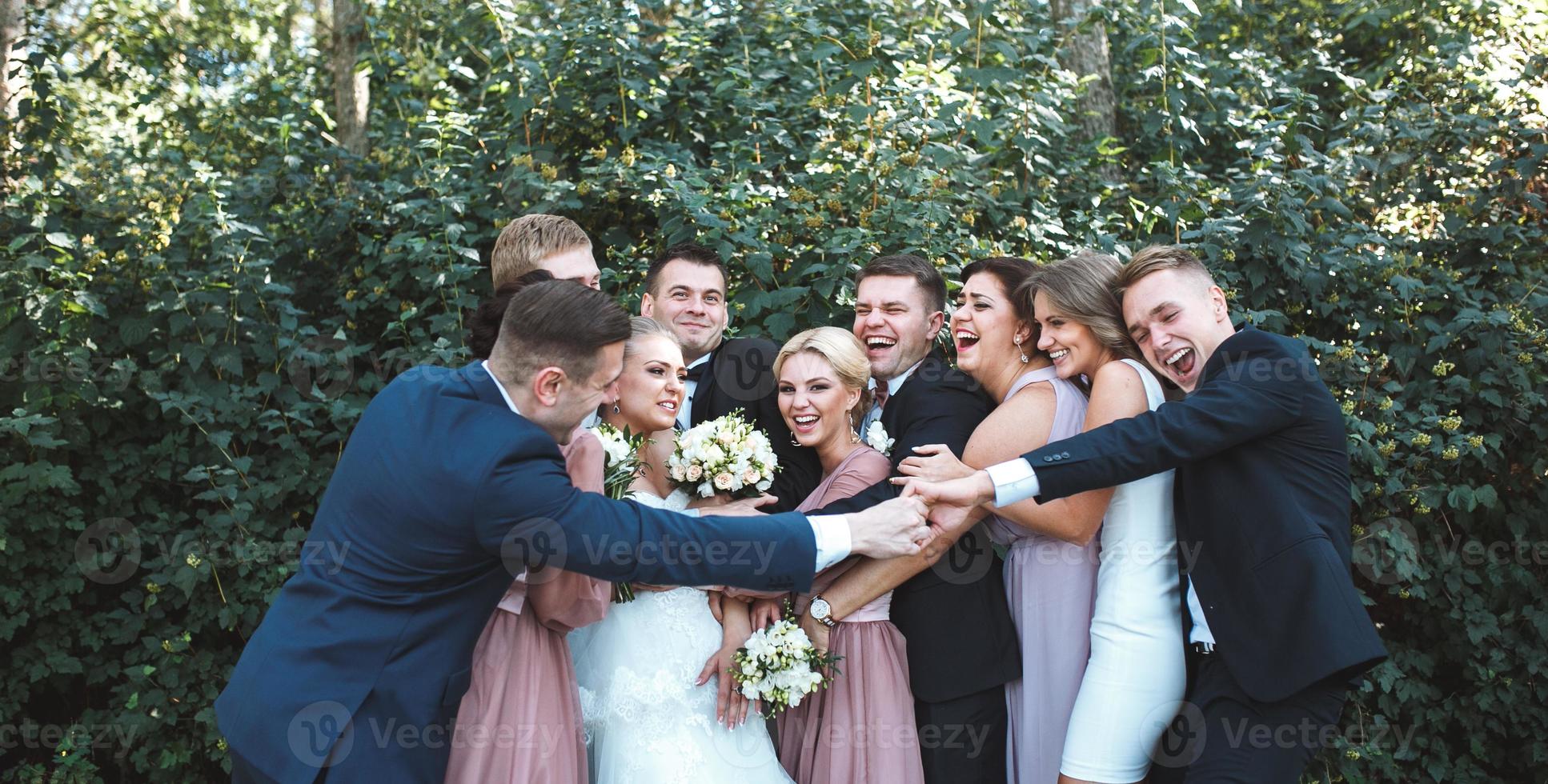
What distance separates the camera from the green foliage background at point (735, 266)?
540 cm

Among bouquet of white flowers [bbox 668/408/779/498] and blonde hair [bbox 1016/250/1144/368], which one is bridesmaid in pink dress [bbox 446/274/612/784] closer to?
bouquet of white flowers [bbox 668/408/779/498]

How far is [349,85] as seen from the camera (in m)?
8.95

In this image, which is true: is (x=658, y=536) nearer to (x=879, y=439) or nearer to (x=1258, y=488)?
(x=879, y=439)

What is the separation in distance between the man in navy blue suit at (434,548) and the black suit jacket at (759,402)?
97 cm

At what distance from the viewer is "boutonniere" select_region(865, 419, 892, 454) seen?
384cm

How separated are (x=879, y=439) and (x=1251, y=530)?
1251mm

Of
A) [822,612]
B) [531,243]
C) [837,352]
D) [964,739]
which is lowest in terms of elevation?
[964,739]

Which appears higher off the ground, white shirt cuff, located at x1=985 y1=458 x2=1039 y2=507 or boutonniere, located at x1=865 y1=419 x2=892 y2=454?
boutonniere, located at x1=865 y1=419 x2=892 y2=454

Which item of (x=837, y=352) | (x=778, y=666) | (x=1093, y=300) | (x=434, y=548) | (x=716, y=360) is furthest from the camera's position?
(x=716, y=360)

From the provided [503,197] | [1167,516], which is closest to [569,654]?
[1167,516]

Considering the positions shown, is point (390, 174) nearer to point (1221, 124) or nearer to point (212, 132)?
point (212, 132)

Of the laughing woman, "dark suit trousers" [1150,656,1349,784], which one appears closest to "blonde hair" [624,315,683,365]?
the laughing woman

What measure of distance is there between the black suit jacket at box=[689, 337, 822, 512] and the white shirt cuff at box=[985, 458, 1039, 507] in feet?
2.80

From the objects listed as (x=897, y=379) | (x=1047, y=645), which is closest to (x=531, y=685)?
(x=1047, y=645)
